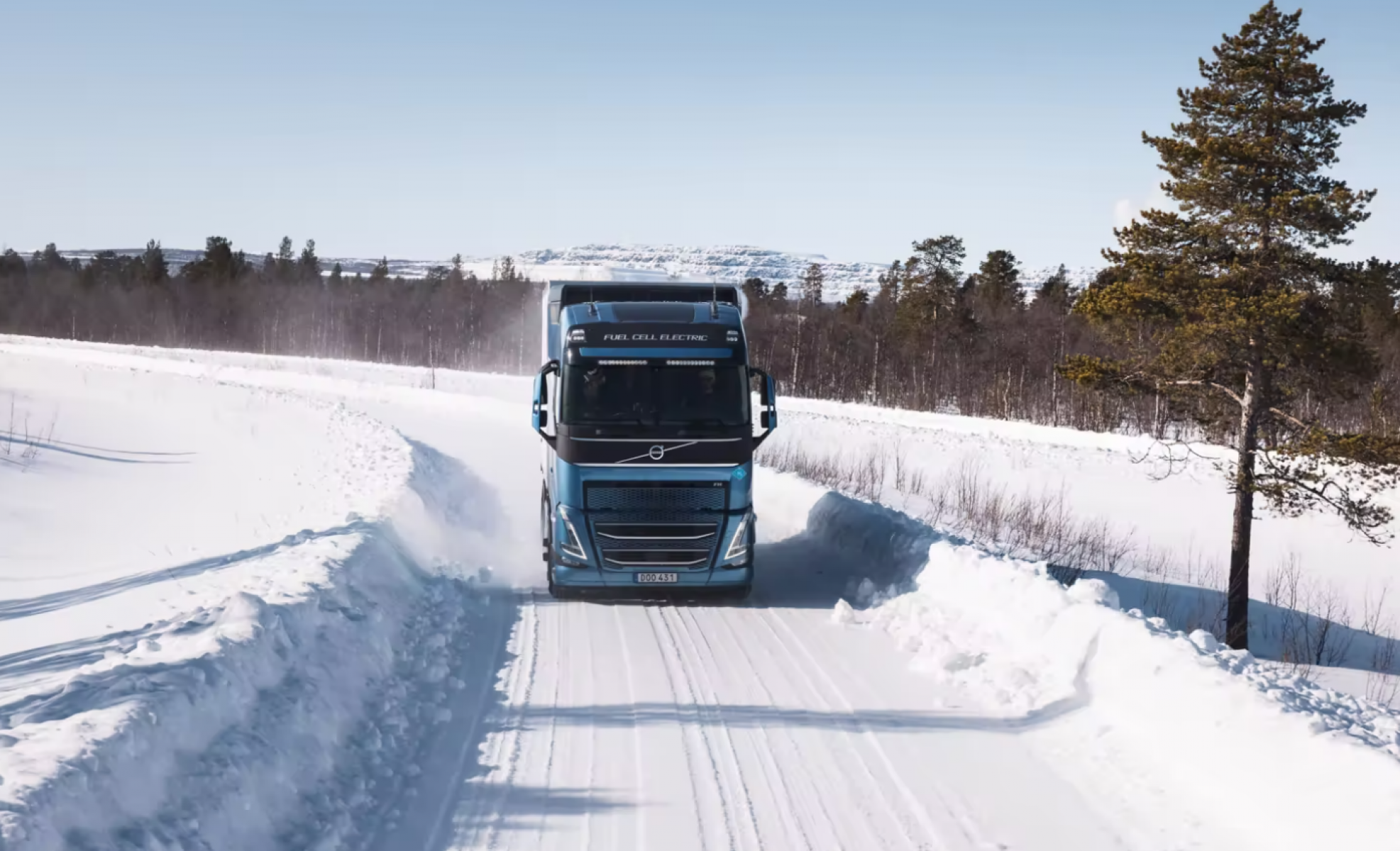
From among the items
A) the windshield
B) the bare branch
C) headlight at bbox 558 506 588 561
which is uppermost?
the bare branch

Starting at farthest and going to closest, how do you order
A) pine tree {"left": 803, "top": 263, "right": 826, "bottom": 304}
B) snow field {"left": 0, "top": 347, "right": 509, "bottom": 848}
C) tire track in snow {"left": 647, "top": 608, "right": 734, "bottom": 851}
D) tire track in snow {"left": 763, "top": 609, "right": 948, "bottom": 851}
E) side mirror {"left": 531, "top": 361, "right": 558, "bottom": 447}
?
pine tree {"left": 803, "top": 263, "right": 826, "bottom": 304}
side mirror {"left": 531, "top": 361, "right": 558, "bottom": 447}
tire track in snow {"left": 647, "top": 608, "right": 734, "bottom": 851}
tire track in snow {"left": 763, "top": 609, "right": 948, "bottom": 851}
snow field {"left": 0, "top": 347, "right": 509, "bottom": 848}

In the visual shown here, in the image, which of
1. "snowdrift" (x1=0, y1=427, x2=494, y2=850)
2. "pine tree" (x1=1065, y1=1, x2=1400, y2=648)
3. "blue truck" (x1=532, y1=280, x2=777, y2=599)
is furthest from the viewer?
"pine tree" (x1=1065, y1=1, x2=1400, y2=648)

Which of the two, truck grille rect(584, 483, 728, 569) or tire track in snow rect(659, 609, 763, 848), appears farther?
truck grille rect(584, 483, 728, 569)

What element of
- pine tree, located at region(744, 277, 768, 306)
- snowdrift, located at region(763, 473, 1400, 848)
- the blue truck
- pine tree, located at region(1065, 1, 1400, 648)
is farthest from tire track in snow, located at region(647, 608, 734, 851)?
pine tree, located at region(744, 277, 768, 306)

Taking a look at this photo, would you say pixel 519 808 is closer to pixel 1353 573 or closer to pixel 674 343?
pixel 674 343

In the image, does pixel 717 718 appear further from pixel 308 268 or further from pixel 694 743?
pixel 308 268

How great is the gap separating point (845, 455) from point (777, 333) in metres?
50.0

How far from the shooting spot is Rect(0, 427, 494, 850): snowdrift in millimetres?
4664

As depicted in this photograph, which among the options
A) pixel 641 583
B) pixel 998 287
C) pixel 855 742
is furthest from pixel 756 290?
pixel 855 742

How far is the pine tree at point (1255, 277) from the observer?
55.9 ft

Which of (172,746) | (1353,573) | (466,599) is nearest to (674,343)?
(466,599)

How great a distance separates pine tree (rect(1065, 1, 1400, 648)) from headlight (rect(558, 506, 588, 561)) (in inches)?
452

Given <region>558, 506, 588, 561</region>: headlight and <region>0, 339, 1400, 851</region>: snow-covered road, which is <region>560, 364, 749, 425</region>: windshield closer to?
<region>558, 506, 588, 561</region>: headlight

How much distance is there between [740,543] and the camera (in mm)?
11289
